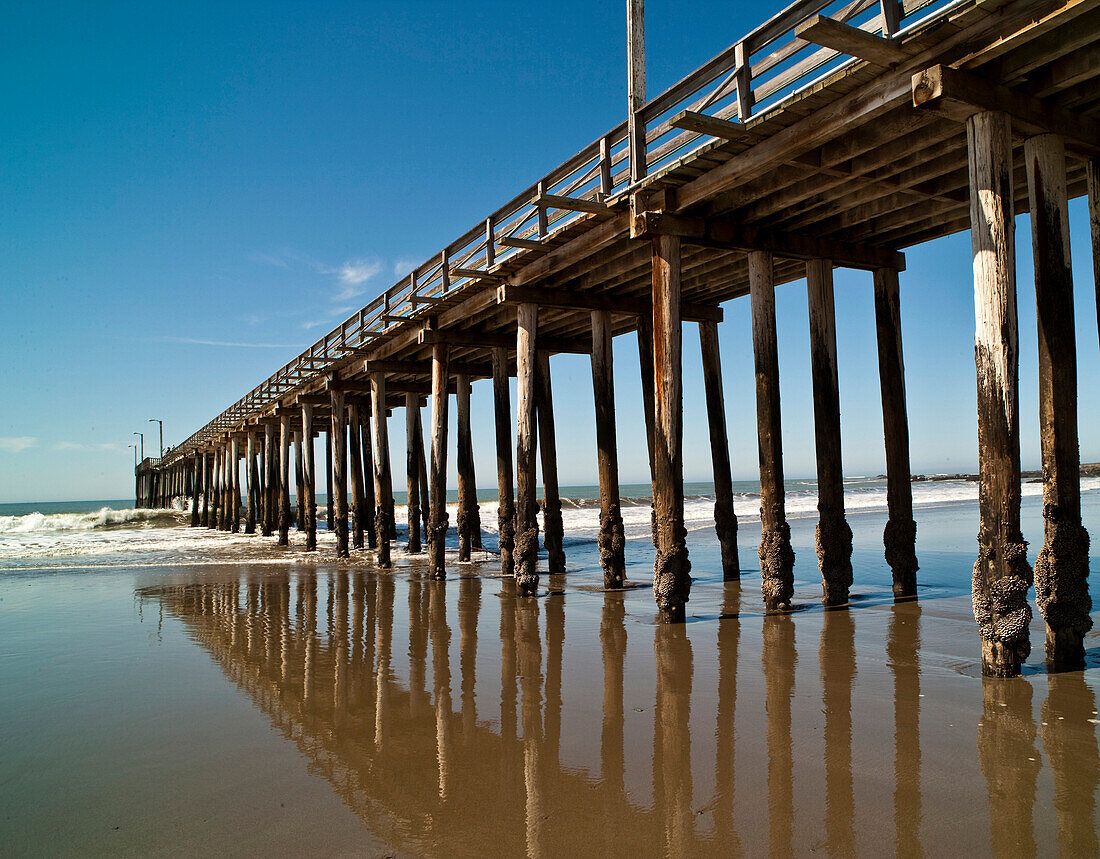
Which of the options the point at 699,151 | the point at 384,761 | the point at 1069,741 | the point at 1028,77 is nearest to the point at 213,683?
the point at 384,761

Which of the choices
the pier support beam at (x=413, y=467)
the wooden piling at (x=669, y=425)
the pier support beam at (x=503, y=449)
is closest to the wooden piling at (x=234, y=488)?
the pier support beam at (x=413, y=467)

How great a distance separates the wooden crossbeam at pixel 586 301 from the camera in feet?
38.3

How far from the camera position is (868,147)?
6.92 meters

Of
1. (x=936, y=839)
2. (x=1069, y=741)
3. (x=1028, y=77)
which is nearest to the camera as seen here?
(x=936, y=839)

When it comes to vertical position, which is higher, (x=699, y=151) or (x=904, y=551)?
(x=699, y=151)

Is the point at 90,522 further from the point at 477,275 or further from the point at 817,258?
the point at 817,258

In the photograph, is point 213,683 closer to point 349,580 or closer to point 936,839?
point 936,839

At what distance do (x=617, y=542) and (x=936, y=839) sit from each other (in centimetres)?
818

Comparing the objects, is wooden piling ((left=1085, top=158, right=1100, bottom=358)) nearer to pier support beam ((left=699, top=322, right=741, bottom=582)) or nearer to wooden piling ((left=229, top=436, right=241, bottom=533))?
pier support beam ((left=699, top=322, right=741, bottom=582))

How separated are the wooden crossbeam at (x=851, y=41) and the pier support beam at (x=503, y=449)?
1019 centimetres

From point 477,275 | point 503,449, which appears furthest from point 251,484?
point 477,275

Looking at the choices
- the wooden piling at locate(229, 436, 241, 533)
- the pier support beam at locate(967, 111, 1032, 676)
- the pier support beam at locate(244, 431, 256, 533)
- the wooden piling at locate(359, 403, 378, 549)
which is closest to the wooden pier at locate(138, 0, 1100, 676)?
the pier support beam at locate(967, 111, 1032, 676)

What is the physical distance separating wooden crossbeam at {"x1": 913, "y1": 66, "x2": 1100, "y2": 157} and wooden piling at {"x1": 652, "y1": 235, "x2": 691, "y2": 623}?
11.3 feet

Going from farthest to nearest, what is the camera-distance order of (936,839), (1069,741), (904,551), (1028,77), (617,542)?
(617,542)
(904,551)
(1028,77)
(1069,741)
(936,839)
